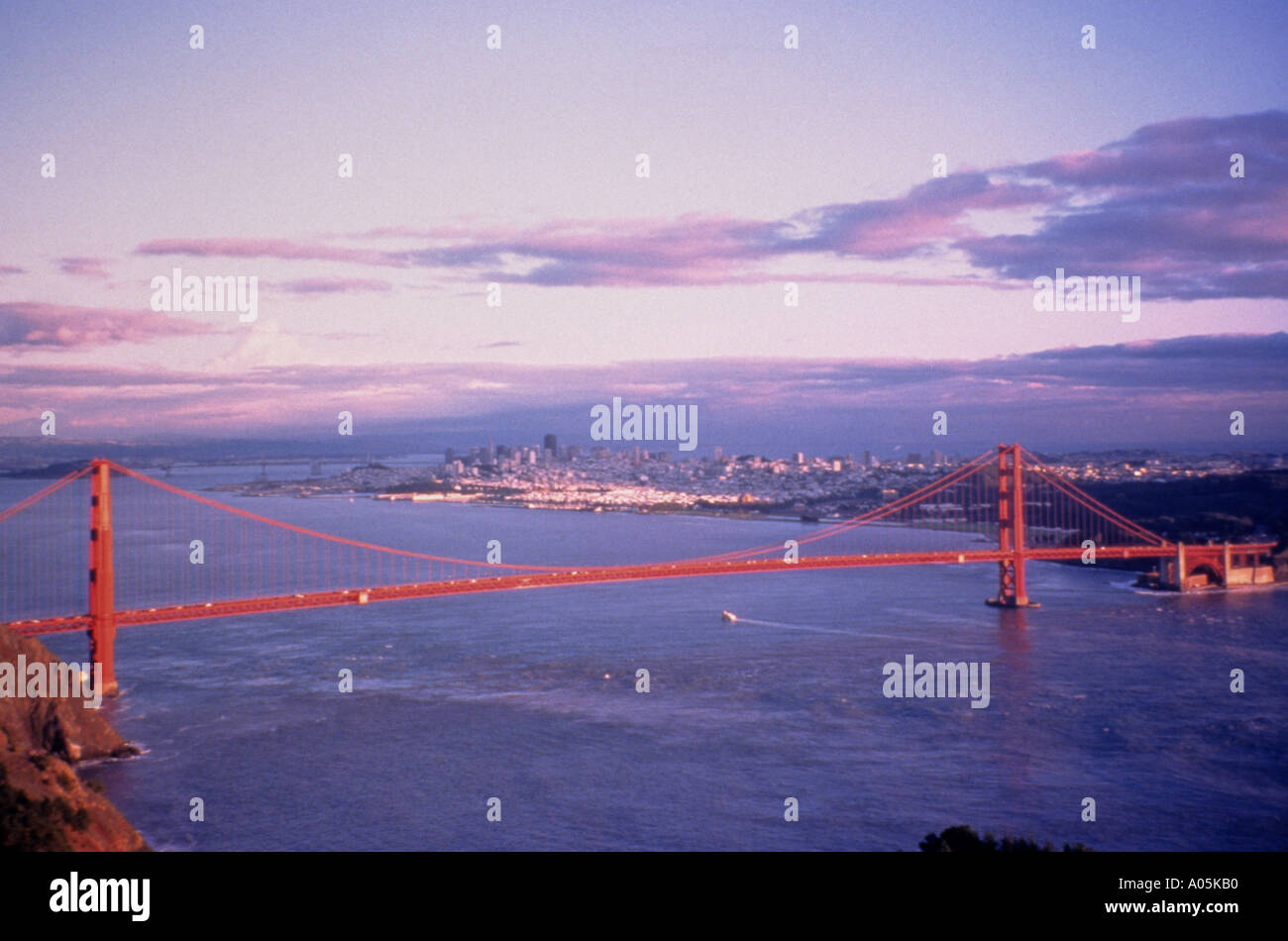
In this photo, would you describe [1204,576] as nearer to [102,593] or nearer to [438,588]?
[438,588]

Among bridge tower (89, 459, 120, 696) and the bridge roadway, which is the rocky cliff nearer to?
the bridge roadway

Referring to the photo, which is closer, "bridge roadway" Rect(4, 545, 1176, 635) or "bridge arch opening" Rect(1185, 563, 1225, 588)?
"bridge roadway" Rect(4, 545, 1176, 635)

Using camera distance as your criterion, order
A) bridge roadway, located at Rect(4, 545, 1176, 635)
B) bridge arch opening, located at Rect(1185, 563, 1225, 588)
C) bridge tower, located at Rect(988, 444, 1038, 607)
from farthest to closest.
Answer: bridge arch opening, located at Rect(1185, 563, 1225, 588)
bridge tower, located at Rect(988, 444, 1038, 607)
bridge roadway, located at Rect(4, 545, 1176, 635)

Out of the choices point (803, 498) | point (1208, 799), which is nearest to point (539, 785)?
point (1208, 799)

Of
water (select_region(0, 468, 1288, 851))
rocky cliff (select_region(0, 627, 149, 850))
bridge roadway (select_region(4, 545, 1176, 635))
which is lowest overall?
water (select_region(0, 468, 1288, 851))

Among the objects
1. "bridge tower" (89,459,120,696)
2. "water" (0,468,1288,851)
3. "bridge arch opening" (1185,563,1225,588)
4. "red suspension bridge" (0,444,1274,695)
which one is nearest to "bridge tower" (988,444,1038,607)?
"red suspension bridge" (0,444,1274,695)
